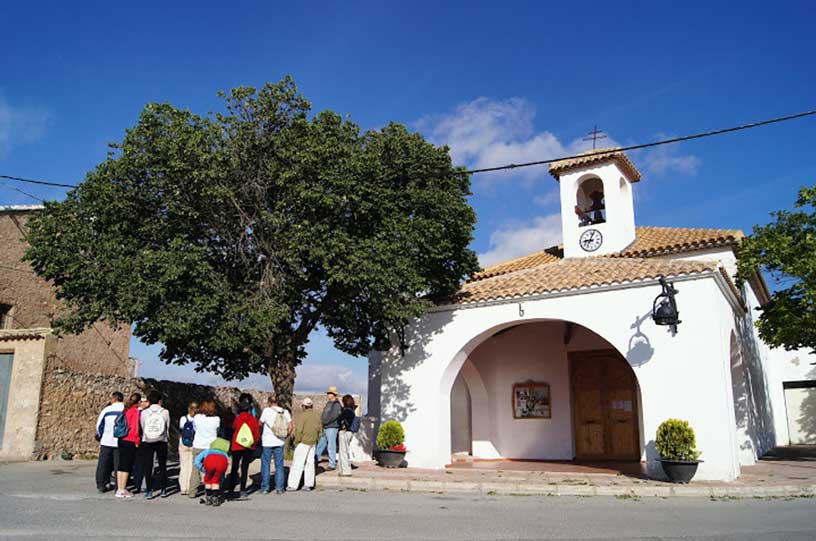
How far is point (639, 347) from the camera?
41.5 ft

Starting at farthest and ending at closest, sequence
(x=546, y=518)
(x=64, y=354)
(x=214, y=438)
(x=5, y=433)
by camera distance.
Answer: (x=64, y=354) → (x=5, y=433) → (x=214, y=438) → (x=546, y=518)

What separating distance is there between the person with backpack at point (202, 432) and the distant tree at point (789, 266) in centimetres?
1235

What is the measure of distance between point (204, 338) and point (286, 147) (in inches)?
155

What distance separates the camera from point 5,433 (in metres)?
15.2

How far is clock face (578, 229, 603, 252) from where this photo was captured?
1952cm

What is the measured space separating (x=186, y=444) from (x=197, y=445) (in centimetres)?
46

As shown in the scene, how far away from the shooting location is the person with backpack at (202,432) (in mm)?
9805

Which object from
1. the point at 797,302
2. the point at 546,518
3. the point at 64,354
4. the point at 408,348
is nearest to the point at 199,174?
the point at 408,348

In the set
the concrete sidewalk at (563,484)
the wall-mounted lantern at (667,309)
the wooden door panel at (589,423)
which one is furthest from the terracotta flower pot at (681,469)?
the wooden door panel at (589,423)

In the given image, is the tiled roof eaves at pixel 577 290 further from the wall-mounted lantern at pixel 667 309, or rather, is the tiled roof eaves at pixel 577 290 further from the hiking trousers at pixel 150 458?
the hiking trousers at pixel 150 458

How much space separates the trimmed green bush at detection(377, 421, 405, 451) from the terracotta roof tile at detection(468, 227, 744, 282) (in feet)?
14.5

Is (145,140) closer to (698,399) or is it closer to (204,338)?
(204,338)

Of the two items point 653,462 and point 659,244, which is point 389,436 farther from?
point 659,244

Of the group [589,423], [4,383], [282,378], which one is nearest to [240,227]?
[282,378]
